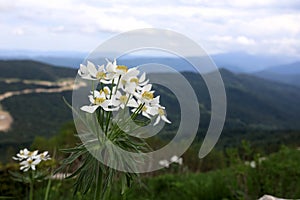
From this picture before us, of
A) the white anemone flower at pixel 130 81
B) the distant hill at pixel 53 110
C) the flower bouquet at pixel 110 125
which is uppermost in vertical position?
the white anemone flower at pixel 130 81

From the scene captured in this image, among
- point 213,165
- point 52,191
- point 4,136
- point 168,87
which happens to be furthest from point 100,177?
point 4,136

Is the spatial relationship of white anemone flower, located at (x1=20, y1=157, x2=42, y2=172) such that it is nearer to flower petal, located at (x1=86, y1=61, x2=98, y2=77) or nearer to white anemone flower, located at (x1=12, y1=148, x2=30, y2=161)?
white anemone flower, located at (x1=12, y1=148, x2=30, y2=161)

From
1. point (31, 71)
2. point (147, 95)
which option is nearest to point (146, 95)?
point (147, 95)

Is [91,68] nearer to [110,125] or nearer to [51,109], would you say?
[110,125]

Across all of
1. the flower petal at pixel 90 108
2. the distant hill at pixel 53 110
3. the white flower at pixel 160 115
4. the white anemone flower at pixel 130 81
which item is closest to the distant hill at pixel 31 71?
the distant hill at pixel 53 110

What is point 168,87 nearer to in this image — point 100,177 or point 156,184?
point 100,177

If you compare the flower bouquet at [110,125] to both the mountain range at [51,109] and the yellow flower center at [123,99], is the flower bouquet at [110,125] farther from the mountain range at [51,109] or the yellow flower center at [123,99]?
the mountain range at [51,109]

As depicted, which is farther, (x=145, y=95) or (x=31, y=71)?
(x=31, y=71)
